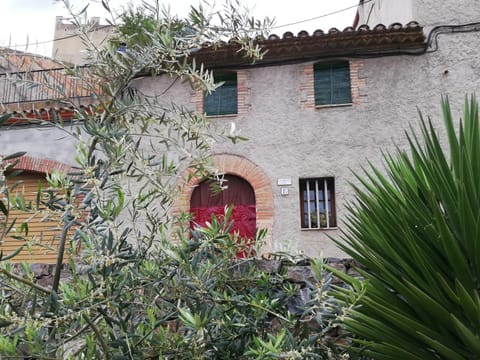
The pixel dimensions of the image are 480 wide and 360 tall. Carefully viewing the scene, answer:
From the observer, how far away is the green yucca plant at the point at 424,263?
7.38 feet

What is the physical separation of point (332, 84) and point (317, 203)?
7.76ft

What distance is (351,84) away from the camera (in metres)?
8.65

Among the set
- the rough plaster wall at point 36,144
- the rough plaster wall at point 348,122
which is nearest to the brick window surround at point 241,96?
the rough plaster wall at point 348,122

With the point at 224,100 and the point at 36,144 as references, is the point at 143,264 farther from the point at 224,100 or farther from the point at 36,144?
the point at 36,144

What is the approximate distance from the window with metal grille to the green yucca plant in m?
5.18

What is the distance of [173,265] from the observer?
1.79 m

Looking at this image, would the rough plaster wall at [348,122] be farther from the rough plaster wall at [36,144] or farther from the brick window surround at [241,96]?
the rough plaster wall at [36,144]

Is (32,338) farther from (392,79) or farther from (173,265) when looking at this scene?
(392,79)

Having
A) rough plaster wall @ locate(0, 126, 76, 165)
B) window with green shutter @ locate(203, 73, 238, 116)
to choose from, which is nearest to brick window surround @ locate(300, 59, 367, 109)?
window with green shutter @ locate(203, 73, 238, 116)

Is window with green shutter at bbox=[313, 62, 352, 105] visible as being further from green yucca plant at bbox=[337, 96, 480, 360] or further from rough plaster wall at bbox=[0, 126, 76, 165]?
green yucca plant at bbox=[337, 96, 480, 360]

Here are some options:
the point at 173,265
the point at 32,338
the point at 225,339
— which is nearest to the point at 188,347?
the point at 225,339

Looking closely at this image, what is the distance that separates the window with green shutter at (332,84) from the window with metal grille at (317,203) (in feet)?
5.16

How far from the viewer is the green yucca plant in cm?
225

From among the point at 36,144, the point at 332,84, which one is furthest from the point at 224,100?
the point at 36,144
